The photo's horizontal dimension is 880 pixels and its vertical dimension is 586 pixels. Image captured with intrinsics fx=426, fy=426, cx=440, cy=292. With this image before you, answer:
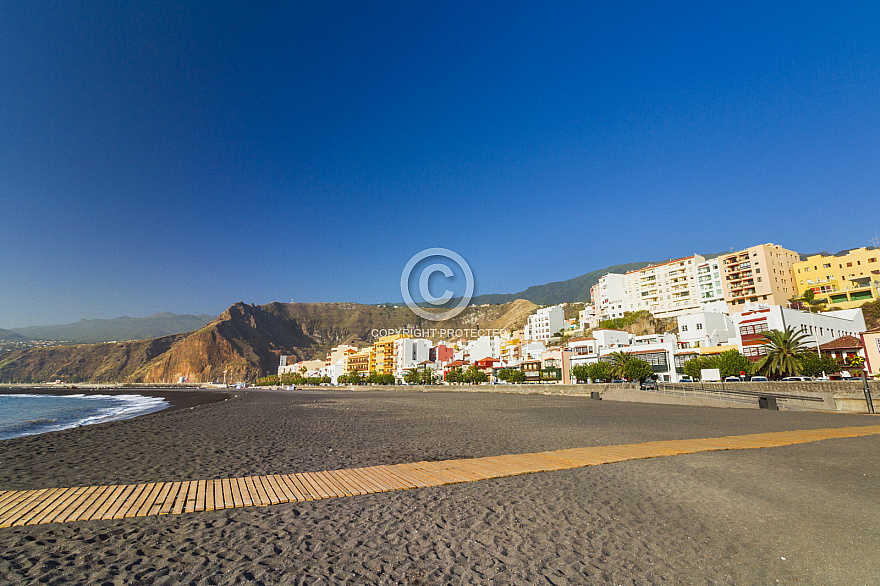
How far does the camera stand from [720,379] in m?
38.9

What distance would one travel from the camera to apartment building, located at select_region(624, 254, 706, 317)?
8575 centimetres

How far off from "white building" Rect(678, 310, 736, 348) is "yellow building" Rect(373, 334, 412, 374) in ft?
244

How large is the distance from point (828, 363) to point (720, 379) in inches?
306

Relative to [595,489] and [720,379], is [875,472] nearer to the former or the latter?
[595,489]

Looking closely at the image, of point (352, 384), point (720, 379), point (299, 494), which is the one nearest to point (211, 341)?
point (352, 384)

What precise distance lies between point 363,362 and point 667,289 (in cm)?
8254

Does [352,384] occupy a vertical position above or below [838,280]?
below

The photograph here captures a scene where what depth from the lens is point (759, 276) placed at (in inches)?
2982

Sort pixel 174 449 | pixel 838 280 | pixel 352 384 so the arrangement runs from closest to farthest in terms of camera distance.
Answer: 1. pixel 174 449
2. pixel 838 280
3. pixel 352 384

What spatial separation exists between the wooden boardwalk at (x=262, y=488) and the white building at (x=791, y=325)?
4656 centimetres

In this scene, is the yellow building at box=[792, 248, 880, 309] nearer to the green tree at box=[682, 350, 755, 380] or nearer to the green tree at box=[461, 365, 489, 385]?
the green tree at box=[682, 350, 755, 380]

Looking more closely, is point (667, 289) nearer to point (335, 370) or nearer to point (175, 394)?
point (335, 370)

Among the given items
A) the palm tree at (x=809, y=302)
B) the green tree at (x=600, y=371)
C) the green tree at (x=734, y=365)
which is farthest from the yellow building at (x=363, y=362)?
the palm tree at (x=809, y=302)

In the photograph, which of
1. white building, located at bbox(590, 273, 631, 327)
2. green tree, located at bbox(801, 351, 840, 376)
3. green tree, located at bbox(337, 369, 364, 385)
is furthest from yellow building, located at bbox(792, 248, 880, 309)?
green tree, located at bbox(337, 369, 364, 385)
